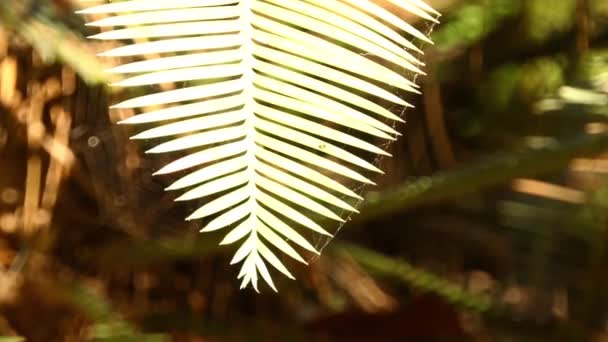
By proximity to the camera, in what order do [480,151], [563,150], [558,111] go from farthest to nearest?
[480,151], [558,111], [563,150]

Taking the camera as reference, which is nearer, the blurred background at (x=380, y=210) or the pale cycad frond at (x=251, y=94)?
the pale cycad frond at (x=251, y=94)

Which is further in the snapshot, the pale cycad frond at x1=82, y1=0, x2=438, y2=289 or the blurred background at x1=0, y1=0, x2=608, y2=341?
the blurred background at x1=0, y1=0, x2=608, y2=341

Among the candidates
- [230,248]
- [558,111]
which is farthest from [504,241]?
[230,248]

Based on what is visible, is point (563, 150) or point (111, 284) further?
point (111, 284)

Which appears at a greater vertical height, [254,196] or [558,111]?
[558,111]

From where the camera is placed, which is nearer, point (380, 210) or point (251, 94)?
point (251, 94)

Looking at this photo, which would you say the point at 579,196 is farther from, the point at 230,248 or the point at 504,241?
the point at 230,248

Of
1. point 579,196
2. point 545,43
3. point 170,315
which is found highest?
point 545,43

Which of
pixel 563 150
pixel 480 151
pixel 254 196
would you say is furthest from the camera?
pixel 480 151
